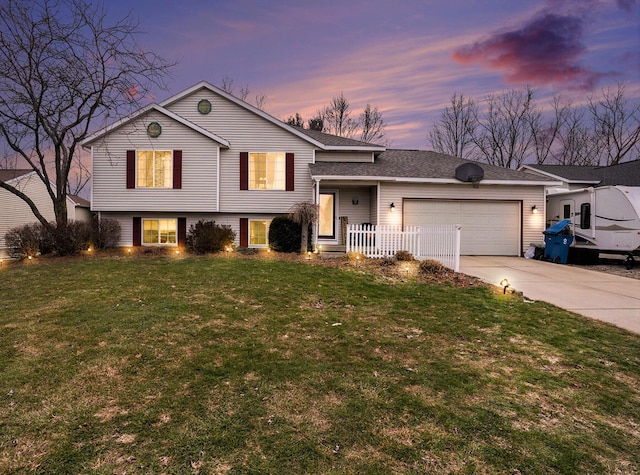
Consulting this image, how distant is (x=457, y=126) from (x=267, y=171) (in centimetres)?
2960

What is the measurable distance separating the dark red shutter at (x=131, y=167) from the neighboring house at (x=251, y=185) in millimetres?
42

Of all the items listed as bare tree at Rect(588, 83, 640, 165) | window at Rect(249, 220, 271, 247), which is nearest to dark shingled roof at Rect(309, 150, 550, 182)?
window at Rect(249, 220, 271, 247)

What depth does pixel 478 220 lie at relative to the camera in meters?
14.5

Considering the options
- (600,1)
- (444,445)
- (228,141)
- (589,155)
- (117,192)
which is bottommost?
(444,445)

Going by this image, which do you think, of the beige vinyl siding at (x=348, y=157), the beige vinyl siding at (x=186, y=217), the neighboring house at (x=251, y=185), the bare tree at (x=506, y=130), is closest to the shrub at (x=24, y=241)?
the neighboring house at (x=251, y=185)

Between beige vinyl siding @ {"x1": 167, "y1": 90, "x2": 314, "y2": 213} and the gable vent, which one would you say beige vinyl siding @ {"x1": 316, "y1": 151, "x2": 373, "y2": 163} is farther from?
the gable vent

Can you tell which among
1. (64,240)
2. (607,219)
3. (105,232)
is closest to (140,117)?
(105,232)

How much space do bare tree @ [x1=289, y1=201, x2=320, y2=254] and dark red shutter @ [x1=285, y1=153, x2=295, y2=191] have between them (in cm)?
250

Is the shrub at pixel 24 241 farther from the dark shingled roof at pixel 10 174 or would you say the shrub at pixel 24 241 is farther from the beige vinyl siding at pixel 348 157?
the dark shingled roof at pixel 10 174

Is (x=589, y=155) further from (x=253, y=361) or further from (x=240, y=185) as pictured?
(x=253, y=361)

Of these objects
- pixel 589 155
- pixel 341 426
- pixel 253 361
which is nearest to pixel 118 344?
pixel 253 361

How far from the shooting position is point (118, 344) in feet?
13.9

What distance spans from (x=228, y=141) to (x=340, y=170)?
5.24m

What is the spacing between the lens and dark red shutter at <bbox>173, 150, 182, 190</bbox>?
1429cm
